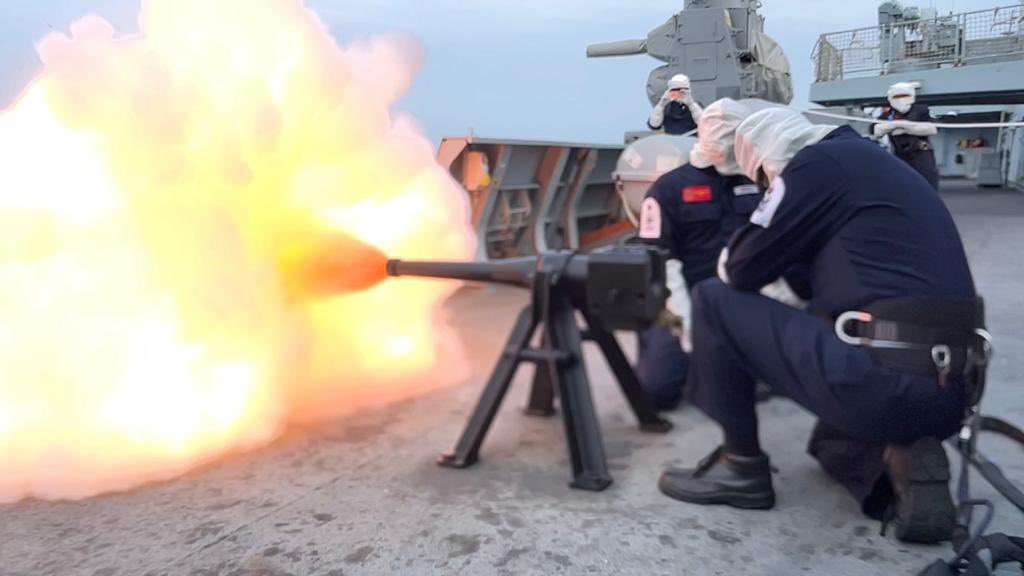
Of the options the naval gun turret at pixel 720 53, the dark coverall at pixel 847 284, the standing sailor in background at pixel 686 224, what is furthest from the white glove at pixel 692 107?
the dark coverall at pixel 847 284

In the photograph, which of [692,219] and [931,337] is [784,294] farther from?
[931,337]

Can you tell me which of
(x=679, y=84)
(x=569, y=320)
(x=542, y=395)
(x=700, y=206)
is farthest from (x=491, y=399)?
(x=679, y=84)

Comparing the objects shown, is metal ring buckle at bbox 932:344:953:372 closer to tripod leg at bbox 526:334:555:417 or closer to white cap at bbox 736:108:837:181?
white cap at bbox 736:108:837:181

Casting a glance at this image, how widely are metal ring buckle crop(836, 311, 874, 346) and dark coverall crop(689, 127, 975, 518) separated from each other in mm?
23

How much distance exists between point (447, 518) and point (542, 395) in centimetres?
111

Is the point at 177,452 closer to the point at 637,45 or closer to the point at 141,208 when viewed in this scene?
the point at 141,208

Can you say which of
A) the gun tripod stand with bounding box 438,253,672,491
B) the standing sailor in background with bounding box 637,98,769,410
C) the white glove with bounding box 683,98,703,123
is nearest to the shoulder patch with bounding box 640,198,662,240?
the standing sailor in background with bounding box 637,98,769,410

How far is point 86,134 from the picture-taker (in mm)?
3039

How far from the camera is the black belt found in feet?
7.78

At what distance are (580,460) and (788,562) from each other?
809 mm

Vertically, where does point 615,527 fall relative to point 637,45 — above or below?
below

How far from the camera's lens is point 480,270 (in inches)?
128

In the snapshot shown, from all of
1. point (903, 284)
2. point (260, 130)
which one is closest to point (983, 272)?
point (903, 284)

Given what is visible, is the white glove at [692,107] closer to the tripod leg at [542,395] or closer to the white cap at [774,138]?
the tripod leg at [542,395]
